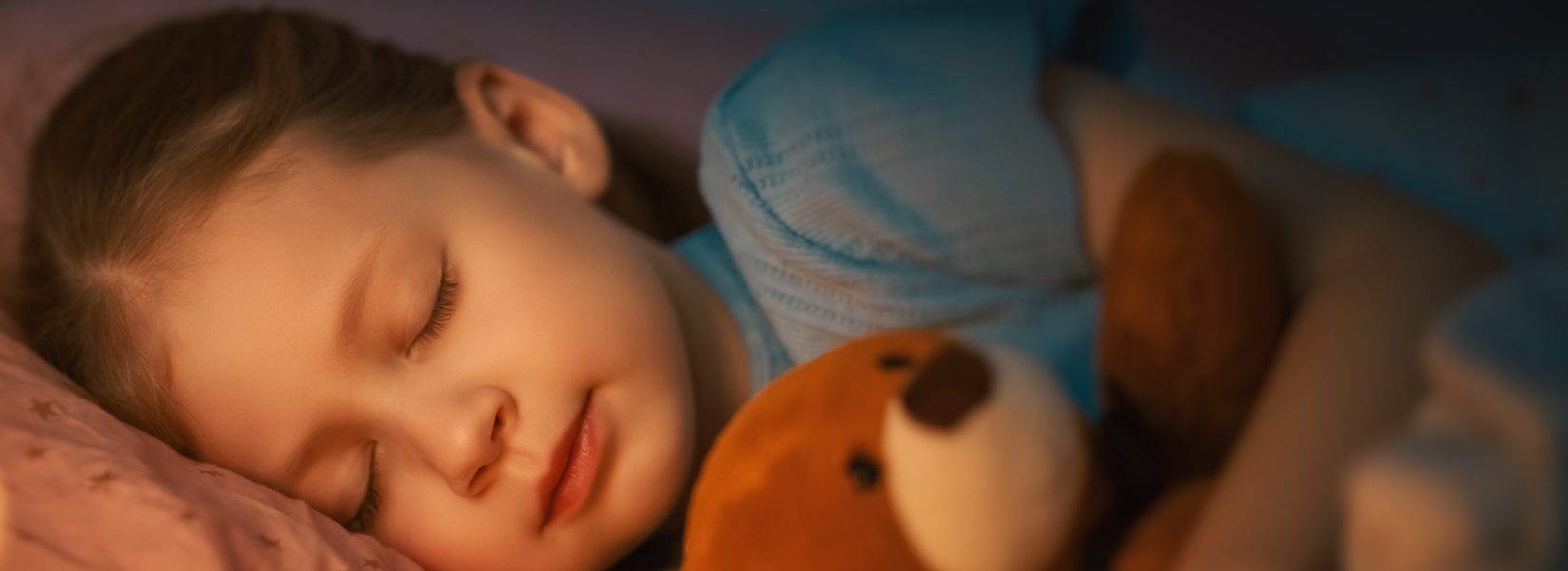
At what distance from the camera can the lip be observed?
45cm

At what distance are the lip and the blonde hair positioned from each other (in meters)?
0.21

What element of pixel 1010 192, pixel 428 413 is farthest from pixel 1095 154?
pixel 428 413

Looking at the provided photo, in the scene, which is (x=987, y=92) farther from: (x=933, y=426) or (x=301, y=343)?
(x=301, y=343)

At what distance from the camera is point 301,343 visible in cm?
43

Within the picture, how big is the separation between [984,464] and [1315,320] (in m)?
0.11

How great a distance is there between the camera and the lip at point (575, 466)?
1.47 feet

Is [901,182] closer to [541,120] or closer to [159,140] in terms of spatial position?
[541,120]

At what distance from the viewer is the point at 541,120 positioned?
0.60m

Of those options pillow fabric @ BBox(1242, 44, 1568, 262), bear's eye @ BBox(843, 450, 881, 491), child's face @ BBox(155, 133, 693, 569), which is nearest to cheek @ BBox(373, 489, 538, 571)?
child's face @ BBox(155, 133, 693, 569)

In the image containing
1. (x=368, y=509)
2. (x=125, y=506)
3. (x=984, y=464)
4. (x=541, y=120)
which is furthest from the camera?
(x=541, y=120)

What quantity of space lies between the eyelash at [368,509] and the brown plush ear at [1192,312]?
15.5 inches

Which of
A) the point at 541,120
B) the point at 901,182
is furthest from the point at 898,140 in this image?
the point at 541,120

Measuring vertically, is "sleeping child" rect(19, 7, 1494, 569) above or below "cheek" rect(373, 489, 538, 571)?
above

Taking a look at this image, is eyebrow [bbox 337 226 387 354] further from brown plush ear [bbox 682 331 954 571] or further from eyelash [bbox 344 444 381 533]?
brown plush ear [bbox 682 331 954 571]
